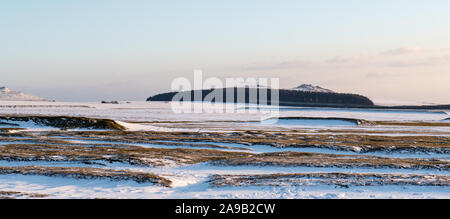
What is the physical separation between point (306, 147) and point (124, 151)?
16.4 metres

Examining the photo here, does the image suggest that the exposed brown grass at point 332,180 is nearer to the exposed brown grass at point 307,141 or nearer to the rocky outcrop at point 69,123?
the exposed brown grass at point 307,141

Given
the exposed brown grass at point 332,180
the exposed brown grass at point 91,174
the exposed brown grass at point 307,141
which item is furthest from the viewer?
the exposed brown grass at point 307,141

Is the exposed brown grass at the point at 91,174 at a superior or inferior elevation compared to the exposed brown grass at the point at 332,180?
superior

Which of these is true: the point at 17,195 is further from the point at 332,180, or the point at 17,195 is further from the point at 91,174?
the point at 332,180

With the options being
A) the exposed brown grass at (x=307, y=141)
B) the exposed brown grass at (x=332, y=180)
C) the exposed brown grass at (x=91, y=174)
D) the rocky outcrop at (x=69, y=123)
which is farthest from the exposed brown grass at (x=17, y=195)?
the rocky outcrop at (x=69, y=123)

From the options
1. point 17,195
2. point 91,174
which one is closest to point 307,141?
point 91,174

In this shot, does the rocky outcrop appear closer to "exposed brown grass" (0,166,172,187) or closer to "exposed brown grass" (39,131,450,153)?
"exposed brown grass" (39,131,450,153)

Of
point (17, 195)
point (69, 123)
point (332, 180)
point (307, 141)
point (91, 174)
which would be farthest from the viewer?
point (69, 123)

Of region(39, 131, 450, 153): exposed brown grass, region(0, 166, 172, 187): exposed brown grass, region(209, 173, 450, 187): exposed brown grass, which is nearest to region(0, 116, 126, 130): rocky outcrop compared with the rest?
region(39, 131, 450, 153): exposed brown grass

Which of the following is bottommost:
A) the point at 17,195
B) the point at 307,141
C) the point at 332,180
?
the point at 307,141

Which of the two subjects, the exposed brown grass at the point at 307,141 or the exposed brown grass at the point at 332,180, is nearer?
the exposed brown grass at the point at 332,180
